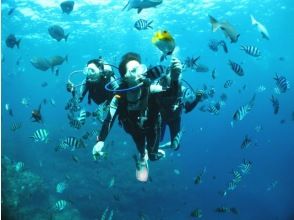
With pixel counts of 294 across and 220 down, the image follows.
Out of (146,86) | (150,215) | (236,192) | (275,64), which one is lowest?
(275,64)

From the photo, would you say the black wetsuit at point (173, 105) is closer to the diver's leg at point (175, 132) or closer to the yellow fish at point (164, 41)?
Answer: the diver's leg at point (175, 132)

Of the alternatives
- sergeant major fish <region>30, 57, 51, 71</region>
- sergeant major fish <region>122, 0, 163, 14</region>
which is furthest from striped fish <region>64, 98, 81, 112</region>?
sergeant major fish <region>122, 0, 163, 14</region>

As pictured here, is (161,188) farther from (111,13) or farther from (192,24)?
(192,24)

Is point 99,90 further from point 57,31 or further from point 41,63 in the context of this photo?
point 57,31

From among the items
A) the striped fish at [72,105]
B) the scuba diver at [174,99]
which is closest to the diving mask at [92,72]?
the scuba diver at [174,99]

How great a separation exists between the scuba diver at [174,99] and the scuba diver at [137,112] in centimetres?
16

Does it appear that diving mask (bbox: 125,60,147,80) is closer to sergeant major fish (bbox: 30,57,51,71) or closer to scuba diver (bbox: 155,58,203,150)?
scuba diver (bbox: 155,58,203,150)

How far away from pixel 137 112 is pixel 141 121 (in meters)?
0.17

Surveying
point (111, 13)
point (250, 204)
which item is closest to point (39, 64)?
point (111, 13)

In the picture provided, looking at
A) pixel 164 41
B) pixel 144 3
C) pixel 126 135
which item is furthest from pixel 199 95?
pixel 126 135

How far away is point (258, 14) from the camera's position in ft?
130

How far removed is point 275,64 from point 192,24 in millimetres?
43076

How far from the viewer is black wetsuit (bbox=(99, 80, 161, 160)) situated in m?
5.77

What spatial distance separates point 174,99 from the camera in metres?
6.08
